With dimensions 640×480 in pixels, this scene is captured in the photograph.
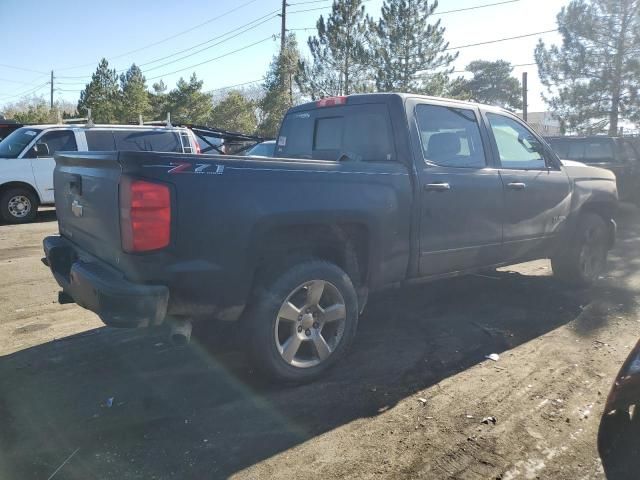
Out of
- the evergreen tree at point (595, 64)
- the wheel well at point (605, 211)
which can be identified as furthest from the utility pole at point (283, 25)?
the wheel well at point (605, 211)

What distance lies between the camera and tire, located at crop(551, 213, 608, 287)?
6078 millimetres

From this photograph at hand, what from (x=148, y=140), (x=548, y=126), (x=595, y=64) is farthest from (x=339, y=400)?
(x=548, y=126)

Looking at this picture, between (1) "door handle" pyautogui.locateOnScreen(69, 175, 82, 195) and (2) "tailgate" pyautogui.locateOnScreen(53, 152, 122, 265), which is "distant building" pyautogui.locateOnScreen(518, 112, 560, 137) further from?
(1) "door handle" pyautogui.locateOnScreen(69, 175, 82, 195)

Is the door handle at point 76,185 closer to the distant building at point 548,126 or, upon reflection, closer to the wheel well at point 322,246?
the wheel well at point 322,246

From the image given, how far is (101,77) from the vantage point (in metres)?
37.4

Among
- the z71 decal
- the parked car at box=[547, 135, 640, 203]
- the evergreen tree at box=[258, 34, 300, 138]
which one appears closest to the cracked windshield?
the z71 decal

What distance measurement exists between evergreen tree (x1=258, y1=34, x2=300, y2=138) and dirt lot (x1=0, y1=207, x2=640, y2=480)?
27141 mm

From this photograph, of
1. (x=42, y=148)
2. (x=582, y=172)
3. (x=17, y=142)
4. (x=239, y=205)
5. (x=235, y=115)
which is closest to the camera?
(x=239, y=205)

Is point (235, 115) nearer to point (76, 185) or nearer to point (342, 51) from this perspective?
point (342, 51)

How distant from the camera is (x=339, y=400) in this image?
3586mm

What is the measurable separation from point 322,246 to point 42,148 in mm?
9856

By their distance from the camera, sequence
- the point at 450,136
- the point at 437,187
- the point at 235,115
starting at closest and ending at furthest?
the point at 437,187
the point at 450,136
the point at 235,115

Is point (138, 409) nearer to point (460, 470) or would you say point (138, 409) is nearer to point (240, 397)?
→ point (240, 397)

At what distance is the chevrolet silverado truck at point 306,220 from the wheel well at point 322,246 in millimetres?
10
